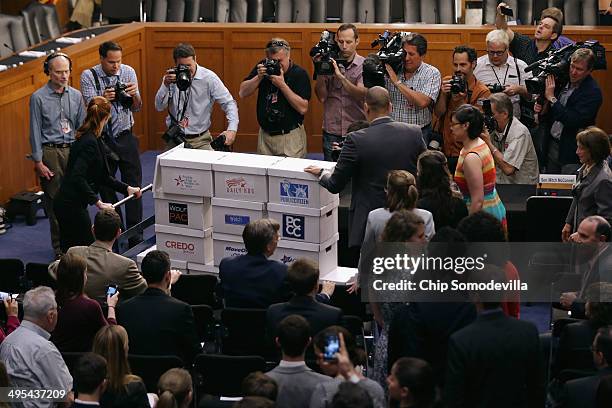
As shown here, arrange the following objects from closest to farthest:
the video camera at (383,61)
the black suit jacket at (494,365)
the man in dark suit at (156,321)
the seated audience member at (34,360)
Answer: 1. the black suit jacket at (494,365)
2. the seated audience member at (34,360)
3. the man in dark suit at (156,321)
4. the video camera at (383,61)

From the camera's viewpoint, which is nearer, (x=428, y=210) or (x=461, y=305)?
(x=461, y=305)

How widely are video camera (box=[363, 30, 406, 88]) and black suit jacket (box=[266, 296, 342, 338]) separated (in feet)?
10.9

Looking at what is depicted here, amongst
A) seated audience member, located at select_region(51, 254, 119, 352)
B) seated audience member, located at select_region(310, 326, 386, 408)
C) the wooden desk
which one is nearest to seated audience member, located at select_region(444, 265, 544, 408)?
seated audience member, located at select_region(310, 326, 386, 408)

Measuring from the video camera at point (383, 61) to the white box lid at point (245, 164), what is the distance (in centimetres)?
154

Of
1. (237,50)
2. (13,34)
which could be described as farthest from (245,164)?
(13,34)

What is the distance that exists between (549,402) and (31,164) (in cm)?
608

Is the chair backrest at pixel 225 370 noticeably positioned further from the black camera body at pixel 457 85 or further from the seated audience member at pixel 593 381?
the black camera body at pixel 457 85

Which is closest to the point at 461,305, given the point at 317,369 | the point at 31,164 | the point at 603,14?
the point at 317,369

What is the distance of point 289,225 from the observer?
23.4 ft

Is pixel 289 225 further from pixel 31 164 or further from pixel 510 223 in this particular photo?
pixel 31 164

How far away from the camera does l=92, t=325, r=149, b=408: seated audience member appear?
496 cm

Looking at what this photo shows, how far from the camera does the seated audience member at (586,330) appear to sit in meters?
5.39

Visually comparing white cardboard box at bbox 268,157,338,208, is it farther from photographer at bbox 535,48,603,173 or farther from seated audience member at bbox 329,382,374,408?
seated audience member at bbox 329,382,374,408

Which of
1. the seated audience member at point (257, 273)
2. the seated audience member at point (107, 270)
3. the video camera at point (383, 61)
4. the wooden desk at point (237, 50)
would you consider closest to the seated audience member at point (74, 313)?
the seated audience member at point (107, 270)
